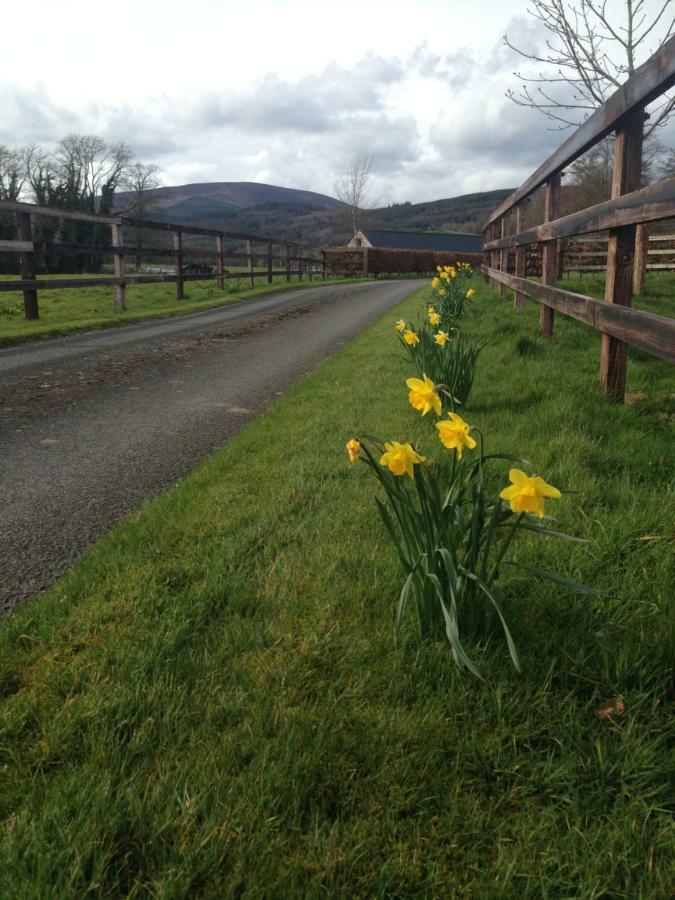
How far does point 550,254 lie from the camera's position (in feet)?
19.3

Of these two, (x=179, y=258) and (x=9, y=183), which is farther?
(x=9, y=183)

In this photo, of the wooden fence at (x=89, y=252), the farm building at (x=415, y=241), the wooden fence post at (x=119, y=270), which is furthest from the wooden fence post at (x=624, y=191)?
the farm building at (x=415, y=241)

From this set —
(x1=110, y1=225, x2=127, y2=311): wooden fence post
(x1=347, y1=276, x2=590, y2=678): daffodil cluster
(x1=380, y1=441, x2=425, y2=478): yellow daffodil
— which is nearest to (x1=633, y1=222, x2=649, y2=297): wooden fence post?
(x1=110, y1=225, x2=127, y2=311): wooden fence post

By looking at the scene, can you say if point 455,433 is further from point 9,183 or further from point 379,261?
point 9,183

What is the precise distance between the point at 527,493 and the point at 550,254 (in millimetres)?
5004

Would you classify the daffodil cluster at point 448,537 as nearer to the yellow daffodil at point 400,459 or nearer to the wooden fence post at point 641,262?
the yellow daffodil at point 400,459

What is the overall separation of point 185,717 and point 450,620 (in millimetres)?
682

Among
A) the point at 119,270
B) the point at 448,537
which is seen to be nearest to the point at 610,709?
the point at 448,537

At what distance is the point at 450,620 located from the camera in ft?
5.21

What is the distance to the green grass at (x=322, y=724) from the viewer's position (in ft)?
3.97

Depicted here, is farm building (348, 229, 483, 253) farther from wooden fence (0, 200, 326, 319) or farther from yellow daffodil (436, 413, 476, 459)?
yellow daffodil (436, 413, 476, 459)

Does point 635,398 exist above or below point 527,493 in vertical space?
below

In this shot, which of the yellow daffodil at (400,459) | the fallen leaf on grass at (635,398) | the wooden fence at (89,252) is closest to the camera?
the yellow daffodil at (400,459)

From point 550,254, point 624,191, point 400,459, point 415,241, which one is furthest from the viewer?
point 415,241
